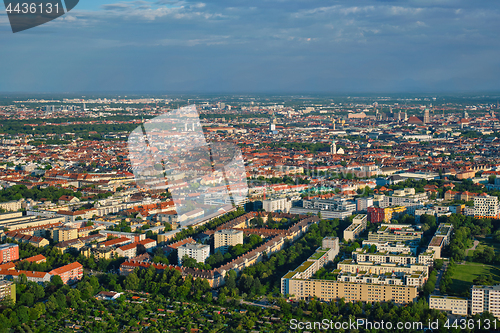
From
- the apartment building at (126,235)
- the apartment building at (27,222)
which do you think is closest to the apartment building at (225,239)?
the apartment building at (126,235)

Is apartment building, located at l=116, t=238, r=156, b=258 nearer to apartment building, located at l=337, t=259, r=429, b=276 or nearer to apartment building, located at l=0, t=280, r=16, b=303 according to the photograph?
apartment building, located at l=0, t=280, r=16, b=303

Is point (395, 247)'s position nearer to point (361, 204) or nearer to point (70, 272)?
point (361, 204)

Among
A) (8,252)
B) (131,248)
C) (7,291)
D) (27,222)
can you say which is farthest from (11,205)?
(7,291)

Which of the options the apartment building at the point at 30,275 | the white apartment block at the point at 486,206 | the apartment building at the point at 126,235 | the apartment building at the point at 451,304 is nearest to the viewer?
the apartment building at the point at 451,304

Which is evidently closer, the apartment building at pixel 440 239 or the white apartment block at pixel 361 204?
the apartment building at pixel 440 239

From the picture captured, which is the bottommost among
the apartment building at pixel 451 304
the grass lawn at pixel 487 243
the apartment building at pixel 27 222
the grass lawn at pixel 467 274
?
the grass lawn at pixel 487 243

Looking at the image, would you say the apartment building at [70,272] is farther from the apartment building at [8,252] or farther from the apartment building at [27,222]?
the apartment building at [27,222]
